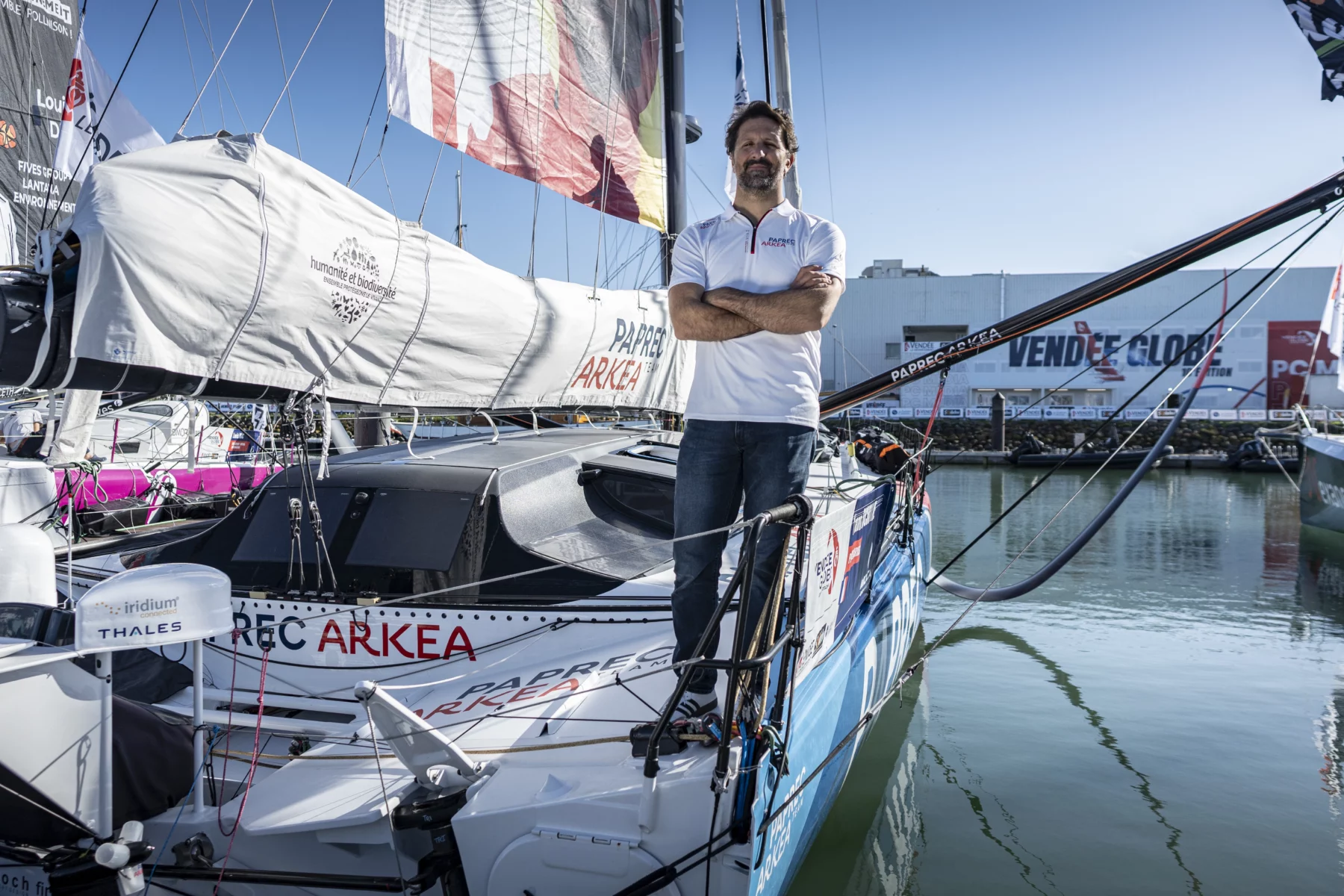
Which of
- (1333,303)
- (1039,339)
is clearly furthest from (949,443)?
(1333,303)

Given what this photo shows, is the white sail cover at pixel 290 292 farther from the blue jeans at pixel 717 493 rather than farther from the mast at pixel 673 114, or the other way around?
the mast at pixel 673 114

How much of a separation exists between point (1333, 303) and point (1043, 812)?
674 inches

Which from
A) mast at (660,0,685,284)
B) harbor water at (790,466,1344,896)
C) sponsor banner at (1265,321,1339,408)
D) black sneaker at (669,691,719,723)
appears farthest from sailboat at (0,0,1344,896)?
sponsor banner at (1265,321,1339,408)

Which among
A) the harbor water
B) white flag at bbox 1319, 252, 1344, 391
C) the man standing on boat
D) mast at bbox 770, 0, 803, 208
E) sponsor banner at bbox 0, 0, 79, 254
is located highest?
sponsor banner at bbox 0, 0, 79, 254

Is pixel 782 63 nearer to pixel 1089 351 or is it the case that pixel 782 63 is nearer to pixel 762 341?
pixel 762 341

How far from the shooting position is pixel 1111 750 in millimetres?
4777

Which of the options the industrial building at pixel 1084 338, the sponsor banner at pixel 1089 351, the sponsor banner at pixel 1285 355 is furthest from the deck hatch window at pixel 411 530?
the sponsor banner at pixel 1285 355

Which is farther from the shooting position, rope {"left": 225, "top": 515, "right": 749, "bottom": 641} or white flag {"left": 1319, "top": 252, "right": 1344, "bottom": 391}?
white flag {"left": 1319, "top": 252, "right": 1344, "bottom": 391}

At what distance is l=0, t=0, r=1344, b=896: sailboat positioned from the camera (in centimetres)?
229

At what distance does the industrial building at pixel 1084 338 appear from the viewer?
3484cm

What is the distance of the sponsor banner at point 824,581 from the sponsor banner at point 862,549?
7 cm

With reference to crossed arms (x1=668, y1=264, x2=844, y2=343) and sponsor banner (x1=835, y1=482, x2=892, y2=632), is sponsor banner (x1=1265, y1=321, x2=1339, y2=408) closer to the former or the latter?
sponsor banner (x1=835, y1=482, x2=892, y2=632)

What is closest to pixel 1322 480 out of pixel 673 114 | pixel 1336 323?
pixel 1336 323

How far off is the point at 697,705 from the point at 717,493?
65 cm
